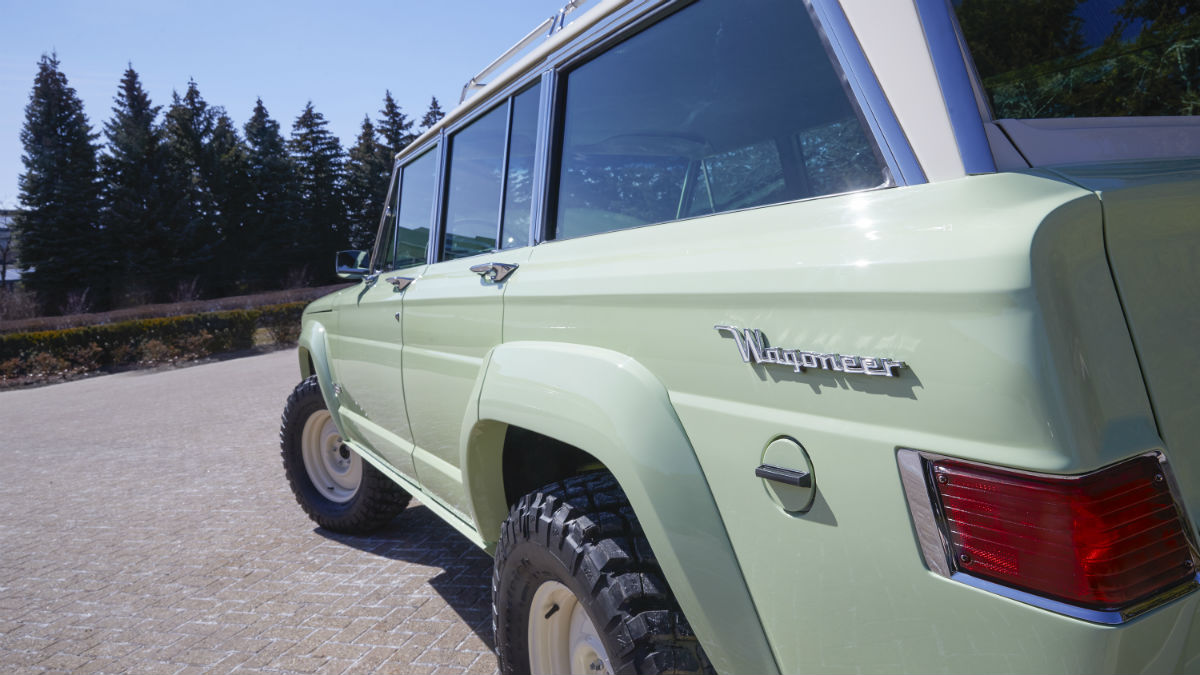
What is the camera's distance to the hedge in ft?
52.3

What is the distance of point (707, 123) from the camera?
176 centimetres

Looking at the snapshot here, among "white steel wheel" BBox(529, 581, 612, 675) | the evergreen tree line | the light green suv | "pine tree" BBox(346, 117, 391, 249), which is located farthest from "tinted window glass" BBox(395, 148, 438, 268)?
"pine tree" BBox(346, 117, 391, 249)

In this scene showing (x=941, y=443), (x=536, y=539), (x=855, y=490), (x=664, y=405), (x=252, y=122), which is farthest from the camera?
(x=252, y=122)

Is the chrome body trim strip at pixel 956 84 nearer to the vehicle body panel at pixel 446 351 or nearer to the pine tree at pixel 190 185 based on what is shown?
the vehicle body panel at pixel 446 351

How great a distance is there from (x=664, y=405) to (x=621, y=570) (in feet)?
1.43

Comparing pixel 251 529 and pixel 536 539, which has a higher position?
pixel 536 539

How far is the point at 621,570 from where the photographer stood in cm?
168

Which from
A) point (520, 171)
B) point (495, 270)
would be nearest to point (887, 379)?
point (495, 270)

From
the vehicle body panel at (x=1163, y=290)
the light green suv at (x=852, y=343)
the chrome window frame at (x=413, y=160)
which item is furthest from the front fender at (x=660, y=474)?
the chrome window frame at (x=413, y=160)

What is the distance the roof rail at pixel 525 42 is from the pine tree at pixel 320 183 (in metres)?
46.6

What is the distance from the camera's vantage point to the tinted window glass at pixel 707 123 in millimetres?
1412

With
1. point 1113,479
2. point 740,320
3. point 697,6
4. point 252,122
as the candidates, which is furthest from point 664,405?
point 252,122

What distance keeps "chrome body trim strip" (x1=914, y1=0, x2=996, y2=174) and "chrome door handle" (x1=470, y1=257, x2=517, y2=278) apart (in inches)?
51.9

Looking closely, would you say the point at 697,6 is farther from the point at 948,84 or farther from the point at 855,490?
the point at 855,490
